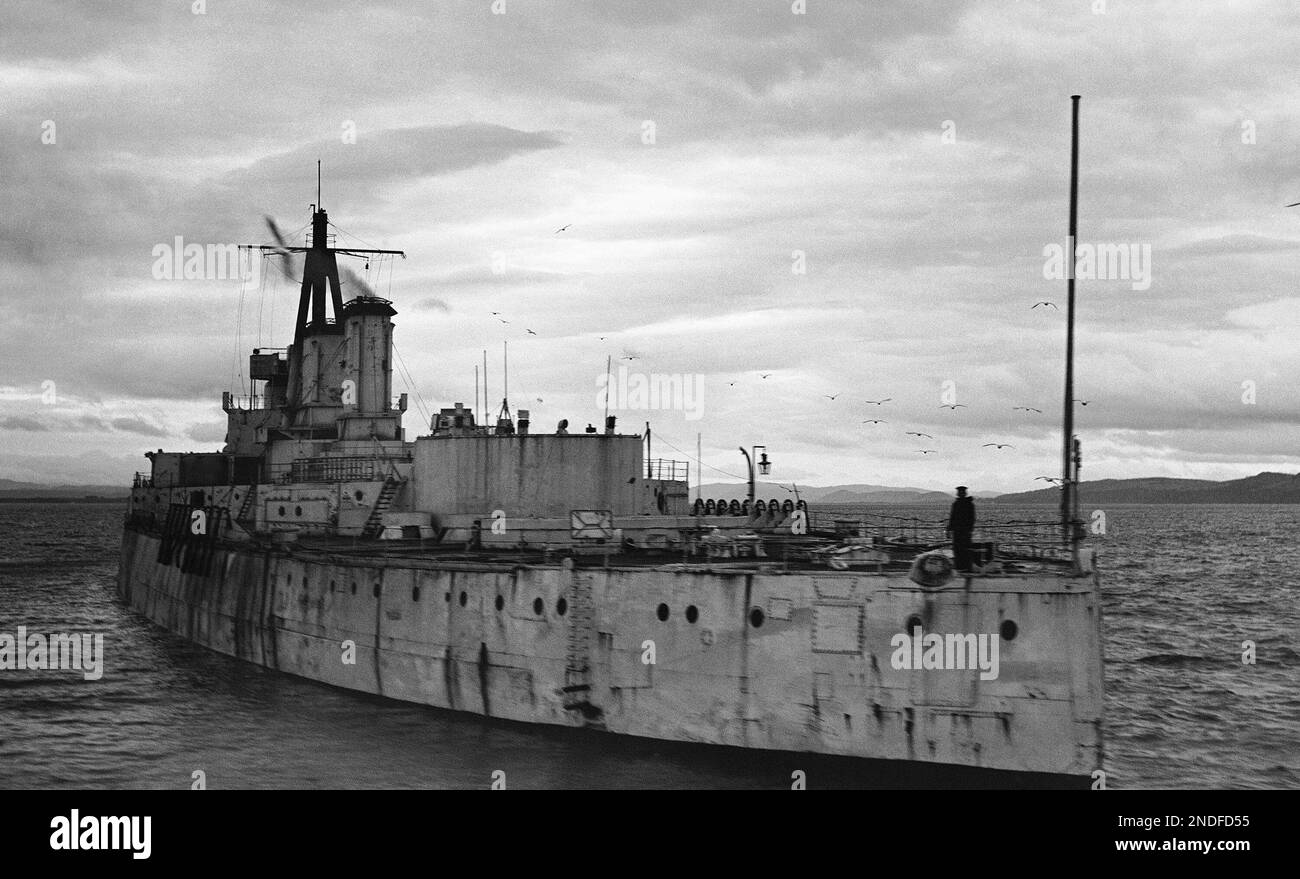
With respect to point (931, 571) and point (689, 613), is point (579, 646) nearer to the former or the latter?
point (689, 613)

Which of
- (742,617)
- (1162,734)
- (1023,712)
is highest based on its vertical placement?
(742,617)

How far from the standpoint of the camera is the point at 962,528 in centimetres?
2414

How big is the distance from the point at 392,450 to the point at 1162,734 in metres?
31.3

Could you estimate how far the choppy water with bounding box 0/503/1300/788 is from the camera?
88.3 feet

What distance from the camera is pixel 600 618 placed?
91.6 feet

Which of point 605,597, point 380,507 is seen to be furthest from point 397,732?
point 380,507

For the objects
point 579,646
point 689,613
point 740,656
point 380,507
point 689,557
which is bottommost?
point 579,646

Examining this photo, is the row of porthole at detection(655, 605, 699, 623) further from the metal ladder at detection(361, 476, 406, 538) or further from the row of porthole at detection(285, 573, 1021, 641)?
the metal ladder at detection(361, 476, 406, 538)

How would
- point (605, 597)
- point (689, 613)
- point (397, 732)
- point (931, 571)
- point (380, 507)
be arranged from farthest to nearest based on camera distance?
point (380, 507)
point (397, 732)
point (605, 597)
point (689, 613)
point (931, 571)

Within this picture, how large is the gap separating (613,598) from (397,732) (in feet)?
26.0

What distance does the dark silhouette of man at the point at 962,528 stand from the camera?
24.1 metres
